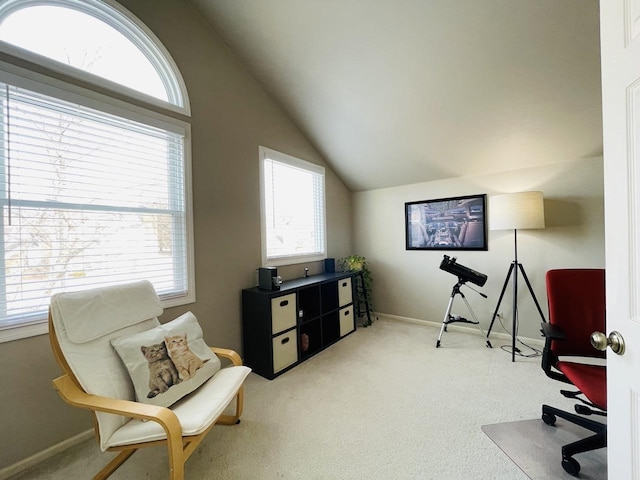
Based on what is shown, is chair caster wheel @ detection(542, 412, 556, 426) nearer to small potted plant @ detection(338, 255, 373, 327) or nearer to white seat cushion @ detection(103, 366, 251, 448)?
white seat cushion @ detection(103, 366, 251, 448)

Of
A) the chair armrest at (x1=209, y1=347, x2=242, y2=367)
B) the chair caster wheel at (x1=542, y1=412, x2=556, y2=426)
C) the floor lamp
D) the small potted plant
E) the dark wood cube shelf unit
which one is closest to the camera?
the chair caster wheel at (x1=542, y1=412, x2=556, y2=426)

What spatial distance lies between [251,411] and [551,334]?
6.77 ft

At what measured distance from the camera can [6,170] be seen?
59.1 inches

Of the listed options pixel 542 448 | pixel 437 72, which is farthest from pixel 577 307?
pixel 437 72

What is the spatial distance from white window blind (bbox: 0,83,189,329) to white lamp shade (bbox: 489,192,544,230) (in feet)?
10.1

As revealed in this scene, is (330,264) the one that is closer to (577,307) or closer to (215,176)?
(215,176)

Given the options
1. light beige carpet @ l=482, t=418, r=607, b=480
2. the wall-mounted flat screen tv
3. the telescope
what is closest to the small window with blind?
the wall-mounted flat screen tv

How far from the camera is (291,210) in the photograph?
342 centimetres

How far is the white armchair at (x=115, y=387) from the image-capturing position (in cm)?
122

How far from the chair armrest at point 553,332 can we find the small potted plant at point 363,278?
231 centimetres

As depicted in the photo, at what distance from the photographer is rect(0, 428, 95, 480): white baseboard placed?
1.47 metres

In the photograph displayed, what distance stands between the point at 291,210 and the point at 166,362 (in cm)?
223

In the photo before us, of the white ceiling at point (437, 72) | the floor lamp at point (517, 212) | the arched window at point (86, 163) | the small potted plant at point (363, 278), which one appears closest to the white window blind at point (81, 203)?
the arched window at point (86, 163)

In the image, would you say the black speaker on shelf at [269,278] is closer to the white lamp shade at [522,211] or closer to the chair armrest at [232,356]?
the chair armrest at [232,356]
